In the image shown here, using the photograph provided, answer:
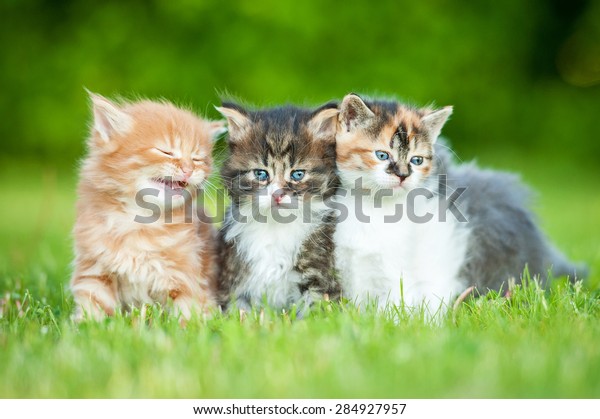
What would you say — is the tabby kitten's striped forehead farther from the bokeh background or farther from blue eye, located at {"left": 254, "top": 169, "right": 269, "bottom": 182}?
the bokeh background

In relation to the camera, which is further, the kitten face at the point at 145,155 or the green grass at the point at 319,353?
the kitten face at the point at 145,155

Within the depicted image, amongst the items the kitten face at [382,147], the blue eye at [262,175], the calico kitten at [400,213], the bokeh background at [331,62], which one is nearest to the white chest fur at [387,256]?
the calico kitten at [400,213]

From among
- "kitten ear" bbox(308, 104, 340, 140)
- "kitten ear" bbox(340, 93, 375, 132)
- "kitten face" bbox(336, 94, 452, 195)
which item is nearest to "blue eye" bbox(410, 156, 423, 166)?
"kitten face" bbox(336, 94, 452, 195)

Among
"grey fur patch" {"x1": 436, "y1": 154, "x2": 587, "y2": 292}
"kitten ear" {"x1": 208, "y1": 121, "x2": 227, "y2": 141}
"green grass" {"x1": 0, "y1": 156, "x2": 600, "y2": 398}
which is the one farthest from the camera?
"grey fur patch" {"x1": 436, "y1": 154, "x2": 587, "y2": 292}

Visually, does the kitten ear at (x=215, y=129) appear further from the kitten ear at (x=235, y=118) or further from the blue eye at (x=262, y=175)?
the blue eye at (x=262, y=175)

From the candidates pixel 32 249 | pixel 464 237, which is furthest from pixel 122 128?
pixel 32 249

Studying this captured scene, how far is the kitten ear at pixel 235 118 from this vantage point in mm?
3080

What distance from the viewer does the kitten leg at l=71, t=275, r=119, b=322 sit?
2.95 m

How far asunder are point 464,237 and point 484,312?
56 centimetres

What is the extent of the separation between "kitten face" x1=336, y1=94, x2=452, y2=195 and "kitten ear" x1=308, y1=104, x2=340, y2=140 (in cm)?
3

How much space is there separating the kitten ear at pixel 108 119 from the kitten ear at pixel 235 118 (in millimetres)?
401

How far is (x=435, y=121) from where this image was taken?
3.19 metres

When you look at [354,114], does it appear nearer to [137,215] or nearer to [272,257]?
[272,257]

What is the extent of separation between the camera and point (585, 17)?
9.82 m
